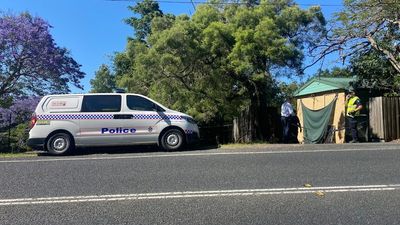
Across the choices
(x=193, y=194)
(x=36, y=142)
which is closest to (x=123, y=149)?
(x=36, y=142)

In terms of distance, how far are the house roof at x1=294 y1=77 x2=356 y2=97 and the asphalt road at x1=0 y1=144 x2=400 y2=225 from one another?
1007cm

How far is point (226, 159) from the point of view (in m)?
10.4

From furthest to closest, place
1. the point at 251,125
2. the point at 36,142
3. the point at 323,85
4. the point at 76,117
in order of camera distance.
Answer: the point at 323,85, the point at 251,125, the point at 76,117, the point at 36,142

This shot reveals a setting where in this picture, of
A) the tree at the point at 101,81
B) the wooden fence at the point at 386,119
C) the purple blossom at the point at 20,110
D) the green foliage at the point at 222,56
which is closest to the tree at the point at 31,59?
the purple blossom at the point at 20,110

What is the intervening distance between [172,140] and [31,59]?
1575 centimetres

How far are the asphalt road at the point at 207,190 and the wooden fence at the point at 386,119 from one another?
6053 millimetres

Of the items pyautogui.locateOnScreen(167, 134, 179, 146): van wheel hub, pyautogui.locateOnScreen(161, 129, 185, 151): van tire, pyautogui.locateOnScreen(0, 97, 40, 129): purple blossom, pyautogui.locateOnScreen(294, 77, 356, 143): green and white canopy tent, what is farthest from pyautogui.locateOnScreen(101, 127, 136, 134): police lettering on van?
pyautogui.locateOnScreen(0, 97, 40, 129): purple blossom

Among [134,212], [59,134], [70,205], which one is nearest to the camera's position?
[134,212]

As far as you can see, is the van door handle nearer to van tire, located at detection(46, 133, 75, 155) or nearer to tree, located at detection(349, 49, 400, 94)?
van tire, located at detection(46, 133, 75, 155)

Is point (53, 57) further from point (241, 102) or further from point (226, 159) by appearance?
point (226, 159)

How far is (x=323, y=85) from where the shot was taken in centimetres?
2167

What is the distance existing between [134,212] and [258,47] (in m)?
13.3

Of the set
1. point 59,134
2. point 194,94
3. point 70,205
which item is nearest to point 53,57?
point 194,94

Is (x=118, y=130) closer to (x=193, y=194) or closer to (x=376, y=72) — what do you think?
(x=193, y=194)
